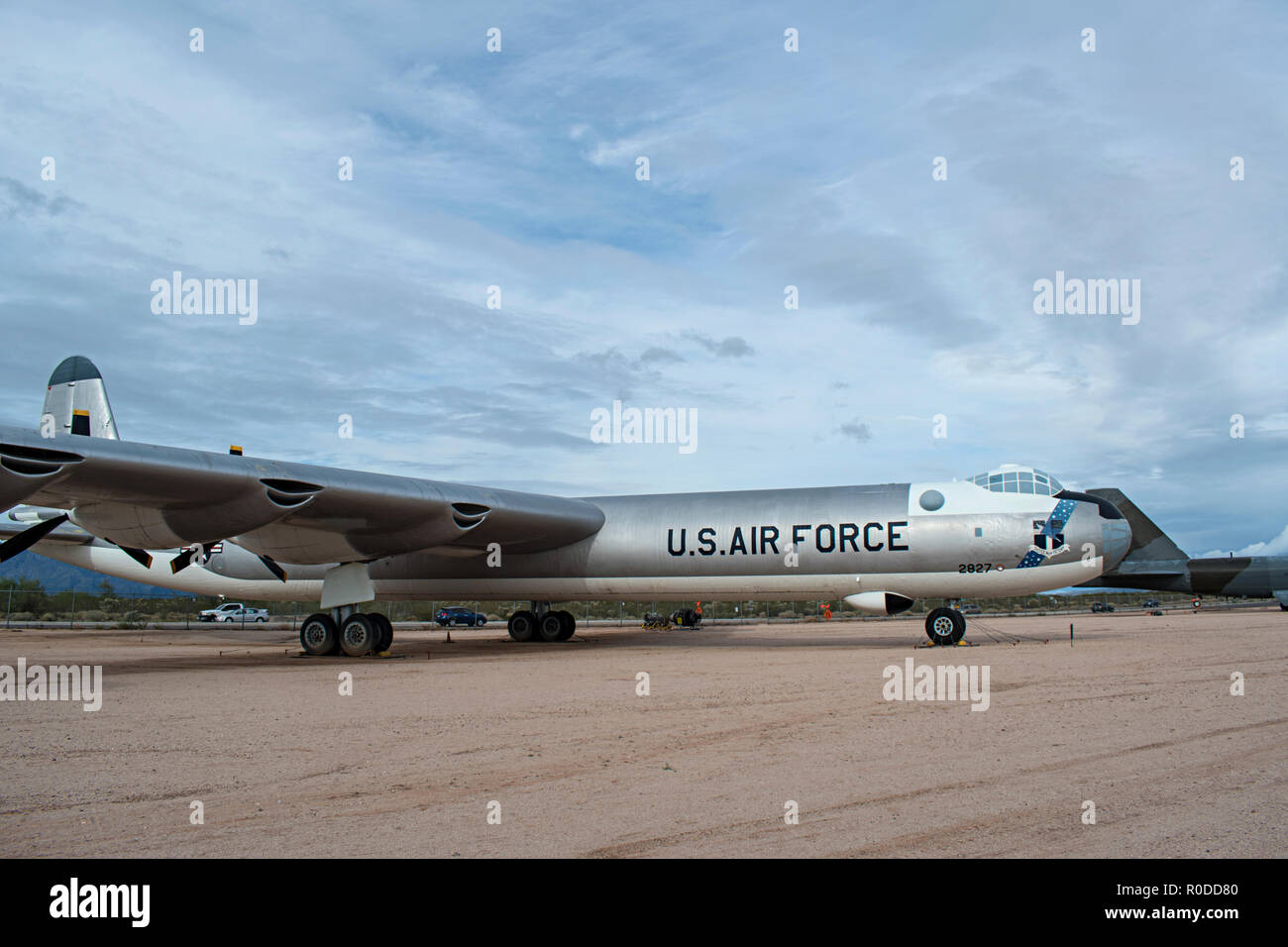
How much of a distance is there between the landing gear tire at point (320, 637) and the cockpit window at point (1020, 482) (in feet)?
53.6

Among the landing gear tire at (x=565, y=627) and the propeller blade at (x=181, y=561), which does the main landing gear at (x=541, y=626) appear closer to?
the landing gear tire at (x=565, y=627)

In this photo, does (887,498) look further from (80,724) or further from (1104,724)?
(80,724)

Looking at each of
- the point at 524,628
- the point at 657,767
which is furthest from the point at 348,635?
the point at 657,767

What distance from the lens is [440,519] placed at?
69.2ft

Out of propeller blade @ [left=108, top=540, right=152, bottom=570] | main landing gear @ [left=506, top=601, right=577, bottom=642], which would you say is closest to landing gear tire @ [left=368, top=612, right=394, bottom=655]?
main landing gear @ [left=506, top=601, right=577, bottom=642]

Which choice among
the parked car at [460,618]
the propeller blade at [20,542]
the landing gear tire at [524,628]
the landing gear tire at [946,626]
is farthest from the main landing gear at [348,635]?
the parked car at [460,618]

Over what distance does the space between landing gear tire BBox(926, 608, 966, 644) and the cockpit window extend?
10.5ft

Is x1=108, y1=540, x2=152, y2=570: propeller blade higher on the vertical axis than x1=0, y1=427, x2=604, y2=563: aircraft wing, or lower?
lower

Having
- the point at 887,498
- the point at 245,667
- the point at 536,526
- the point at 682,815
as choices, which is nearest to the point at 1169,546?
the point at 887,498

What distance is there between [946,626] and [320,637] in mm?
15322

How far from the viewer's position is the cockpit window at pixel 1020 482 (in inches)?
833

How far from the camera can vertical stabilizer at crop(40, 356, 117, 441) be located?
24094 mm

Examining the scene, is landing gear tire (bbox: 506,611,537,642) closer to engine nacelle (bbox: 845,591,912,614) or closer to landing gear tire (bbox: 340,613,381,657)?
landing gear tire (bbox: 340,613,381,657)

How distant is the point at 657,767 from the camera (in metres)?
7.66
